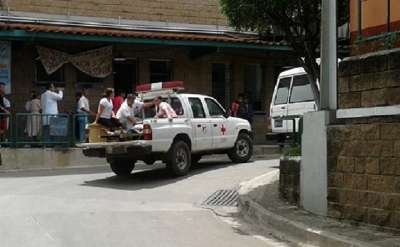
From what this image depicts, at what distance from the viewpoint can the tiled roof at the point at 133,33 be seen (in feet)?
53.2

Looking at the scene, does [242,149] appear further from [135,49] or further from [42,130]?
[135,49]

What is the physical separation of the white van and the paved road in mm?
1002

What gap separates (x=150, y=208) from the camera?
9.72 meters

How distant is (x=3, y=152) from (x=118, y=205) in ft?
19.4

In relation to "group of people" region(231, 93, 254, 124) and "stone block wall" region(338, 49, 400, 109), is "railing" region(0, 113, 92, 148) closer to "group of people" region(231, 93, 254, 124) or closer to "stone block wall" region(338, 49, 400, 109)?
"group of people" region(231, 93, 254, 124)

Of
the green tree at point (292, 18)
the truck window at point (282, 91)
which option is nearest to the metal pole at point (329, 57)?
the green tree at point (292, 18)

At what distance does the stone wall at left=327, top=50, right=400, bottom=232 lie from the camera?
22.7 feet

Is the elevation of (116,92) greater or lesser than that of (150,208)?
greater

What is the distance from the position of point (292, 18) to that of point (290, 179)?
2866 millimetres

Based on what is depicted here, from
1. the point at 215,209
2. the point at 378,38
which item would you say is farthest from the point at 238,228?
the point at 378,38

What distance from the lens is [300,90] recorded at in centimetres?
1504

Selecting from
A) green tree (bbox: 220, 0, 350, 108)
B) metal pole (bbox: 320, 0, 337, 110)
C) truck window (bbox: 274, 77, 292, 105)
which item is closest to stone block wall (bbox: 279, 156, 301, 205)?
metal pole (bbox: 320, 0, 337, 110)

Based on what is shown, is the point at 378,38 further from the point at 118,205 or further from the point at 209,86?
the point at 209,86

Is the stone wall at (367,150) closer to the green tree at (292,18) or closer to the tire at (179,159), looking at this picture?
the green tree at (292,18)
